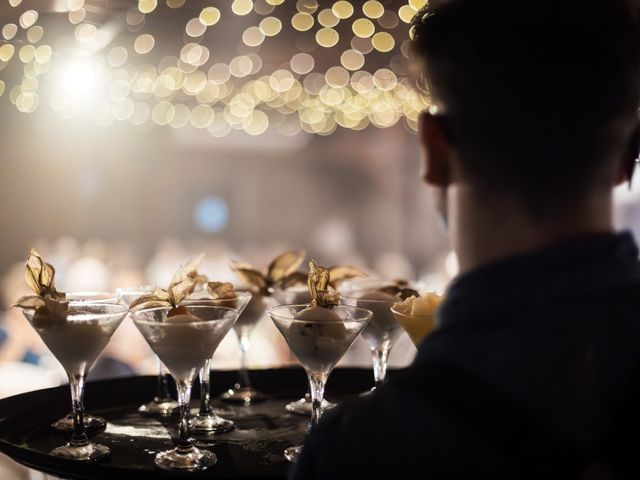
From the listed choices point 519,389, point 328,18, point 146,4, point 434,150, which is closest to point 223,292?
point 434,150

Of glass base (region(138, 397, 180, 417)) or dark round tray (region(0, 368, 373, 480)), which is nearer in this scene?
dark round tray (region(0, 368, 373, 480))

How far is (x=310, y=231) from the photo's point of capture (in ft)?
42.6

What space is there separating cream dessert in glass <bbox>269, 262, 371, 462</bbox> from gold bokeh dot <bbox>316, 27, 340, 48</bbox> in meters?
4.64

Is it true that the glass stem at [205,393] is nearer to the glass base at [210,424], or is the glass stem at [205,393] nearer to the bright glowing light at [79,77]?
the glass base at [210,424]

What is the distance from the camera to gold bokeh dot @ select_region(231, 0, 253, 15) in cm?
506

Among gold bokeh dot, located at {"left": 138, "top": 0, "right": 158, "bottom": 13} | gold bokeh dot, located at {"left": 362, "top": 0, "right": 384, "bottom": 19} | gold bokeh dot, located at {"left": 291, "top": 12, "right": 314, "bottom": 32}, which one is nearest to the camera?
gold bokeh dot, located at {"left": 138, "top": 0, "right": 158, "bottom": 13}

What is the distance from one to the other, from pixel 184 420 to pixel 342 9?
412 cm

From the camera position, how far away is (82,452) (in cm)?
151

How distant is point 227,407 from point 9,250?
8.23 meters

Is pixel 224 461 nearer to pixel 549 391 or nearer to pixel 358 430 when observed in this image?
pixel 358 430

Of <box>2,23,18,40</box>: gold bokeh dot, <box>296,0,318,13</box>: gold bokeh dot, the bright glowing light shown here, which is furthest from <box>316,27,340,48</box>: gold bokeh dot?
<box>2,23,18,40</box>: gold bokeh dot

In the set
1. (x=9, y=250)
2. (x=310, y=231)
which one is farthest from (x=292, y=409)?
(x=310, y=231)

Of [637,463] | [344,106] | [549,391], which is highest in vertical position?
[344,106]

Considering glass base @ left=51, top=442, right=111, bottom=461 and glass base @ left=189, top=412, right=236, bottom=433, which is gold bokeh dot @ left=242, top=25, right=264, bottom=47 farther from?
glass base @ left=51, top=442, right=111, bottom=461
